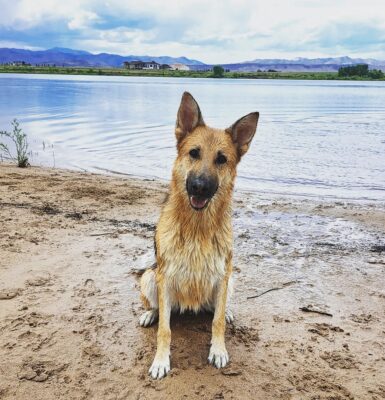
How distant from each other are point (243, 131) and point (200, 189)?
939 mm

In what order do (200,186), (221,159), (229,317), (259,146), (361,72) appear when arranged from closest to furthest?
(200,186) → (221,159) → (229,317) → (259,146) → (361,72)

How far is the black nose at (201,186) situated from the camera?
12.5 feet

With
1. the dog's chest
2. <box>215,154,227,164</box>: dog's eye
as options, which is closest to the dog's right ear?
<box>215,154,227,164</box>: dog's eye

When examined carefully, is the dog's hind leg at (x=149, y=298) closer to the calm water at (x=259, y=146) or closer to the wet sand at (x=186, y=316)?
the wet sand at (x=186, y=316)

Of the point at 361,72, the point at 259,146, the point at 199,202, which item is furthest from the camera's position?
the point at 361,72

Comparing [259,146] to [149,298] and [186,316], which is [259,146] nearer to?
[186,316]

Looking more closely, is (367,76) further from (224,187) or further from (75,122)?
(224,187)

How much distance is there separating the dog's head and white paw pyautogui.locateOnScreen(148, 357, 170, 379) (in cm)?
147

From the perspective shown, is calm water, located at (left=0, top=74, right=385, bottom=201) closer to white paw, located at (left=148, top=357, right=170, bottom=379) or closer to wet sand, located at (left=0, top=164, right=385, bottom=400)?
wet sand, located at (left=0, top=164, right=385, bottom=400)

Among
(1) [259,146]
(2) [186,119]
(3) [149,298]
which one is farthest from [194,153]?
(1) [259,146]

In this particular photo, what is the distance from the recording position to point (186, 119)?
4.33 meters

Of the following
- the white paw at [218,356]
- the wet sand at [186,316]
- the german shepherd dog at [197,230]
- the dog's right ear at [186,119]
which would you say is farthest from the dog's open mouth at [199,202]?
the wet sand at [186,316]

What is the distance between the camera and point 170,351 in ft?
13.8

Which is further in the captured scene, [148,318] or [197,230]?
[148,318]
